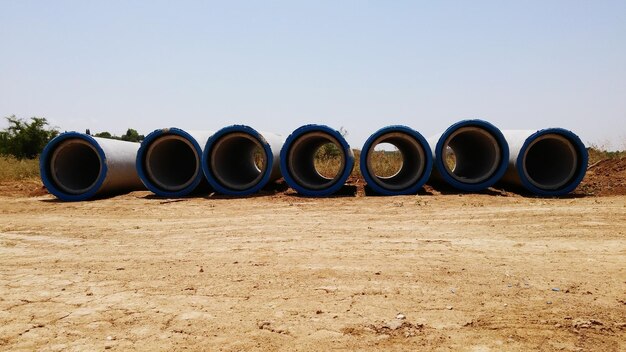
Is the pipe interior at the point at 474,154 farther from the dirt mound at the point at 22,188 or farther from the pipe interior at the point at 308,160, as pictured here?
the dirt mound at the point at 22,188

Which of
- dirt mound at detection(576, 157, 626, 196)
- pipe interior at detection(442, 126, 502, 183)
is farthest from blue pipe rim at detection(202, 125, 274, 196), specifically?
dirt mound at detection(576, 157, 626, 196)

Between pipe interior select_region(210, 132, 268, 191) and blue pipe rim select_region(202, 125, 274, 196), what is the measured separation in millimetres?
65

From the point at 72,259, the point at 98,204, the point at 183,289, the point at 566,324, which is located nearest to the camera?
the point at 566,324

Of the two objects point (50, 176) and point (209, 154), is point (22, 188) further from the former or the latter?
point (209, 154)

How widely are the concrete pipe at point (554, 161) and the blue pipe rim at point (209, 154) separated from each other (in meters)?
5.05

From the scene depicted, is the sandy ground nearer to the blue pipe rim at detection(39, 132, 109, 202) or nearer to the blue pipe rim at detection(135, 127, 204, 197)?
the blue pipe rim at detection(39, 132, 109, 202)

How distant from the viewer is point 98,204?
29.1ft

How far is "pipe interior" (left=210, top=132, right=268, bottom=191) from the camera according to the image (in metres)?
9.98

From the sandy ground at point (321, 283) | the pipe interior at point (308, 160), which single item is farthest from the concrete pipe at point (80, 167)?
the pipe interior at point (308, 160)

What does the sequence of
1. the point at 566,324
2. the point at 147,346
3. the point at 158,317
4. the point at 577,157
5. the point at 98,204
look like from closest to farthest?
1. the point at 147,346
2. the point at 566,324
3. the point at 158,317
4. the point at 98,204
5. the point at 577,157

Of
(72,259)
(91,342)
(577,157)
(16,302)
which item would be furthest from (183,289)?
(577,157)

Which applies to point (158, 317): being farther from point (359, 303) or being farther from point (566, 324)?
point (566, 324)

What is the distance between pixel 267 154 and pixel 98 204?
11.3 feet

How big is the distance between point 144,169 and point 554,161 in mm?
9050
